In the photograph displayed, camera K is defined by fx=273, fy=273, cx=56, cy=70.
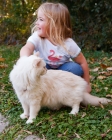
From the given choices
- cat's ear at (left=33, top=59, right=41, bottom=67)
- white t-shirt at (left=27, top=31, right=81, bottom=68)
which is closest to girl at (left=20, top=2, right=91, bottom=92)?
white t-shirt at (left=27, top=31, right=81, bottom=68)

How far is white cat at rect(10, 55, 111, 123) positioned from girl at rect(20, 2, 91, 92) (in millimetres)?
443

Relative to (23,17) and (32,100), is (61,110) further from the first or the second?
(23,17)

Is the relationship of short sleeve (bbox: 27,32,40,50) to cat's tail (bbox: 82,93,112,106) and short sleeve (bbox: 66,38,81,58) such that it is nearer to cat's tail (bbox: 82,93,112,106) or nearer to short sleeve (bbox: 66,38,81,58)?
short sleeve (bbox: 66,38,81,58)

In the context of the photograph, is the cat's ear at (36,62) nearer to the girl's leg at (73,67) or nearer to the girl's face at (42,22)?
the girl's face at (42,22)

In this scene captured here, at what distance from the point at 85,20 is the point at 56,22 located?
430 centimetres

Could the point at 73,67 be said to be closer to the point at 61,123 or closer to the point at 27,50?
the point at 27,50

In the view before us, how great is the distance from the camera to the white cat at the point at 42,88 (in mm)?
2734

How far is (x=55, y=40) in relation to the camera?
135 inches

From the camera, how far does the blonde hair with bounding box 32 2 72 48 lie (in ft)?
10.9

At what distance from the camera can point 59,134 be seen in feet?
8.47

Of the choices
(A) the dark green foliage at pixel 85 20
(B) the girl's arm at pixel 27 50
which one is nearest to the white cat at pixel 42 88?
(B) the girl's arm at pixel 27 50

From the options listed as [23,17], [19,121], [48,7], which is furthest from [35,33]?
[23,17]

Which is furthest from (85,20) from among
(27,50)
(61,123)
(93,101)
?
(61,123)

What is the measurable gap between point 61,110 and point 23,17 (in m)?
6.90
